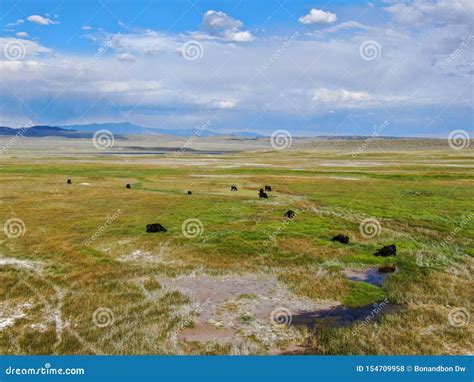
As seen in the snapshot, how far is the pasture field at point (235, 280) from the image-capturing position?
16.7 metres

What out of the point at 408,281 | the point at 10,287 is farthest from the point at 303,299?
the point at 10,287

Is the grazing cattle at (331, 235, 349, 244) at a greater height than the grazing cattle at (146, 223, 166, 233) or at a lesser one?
lesser

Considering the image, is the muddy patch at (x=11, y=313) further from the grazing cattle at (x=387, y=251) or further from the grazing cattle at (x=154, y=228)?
the grazing cattle at (x=387, y=251)

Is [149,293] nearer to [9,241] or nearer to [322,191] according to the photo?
[9,241]

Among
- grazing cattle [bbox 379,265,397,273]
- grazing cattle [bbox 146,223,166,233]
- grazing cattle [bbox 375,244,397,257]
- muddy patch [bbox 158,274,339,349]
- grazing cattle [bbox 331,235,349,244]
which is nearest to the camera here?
muddy patch [bbox 158,274,339,349]

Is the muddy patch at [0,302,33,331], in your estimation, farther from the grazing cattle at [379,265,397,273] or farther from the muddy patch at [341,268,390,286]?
the grazing cattle at [379,265,397,273]

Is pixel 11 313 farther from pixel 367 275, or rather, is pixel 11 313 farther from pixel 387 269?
pixel 387 269

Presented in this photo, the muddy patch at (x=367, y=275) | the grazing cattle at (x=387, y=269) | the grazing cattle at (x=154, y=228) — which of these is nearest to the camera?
the muddy patch at (x=367, y=275)

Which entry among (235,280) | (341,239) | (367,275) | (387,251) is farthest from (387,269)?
(235,280)

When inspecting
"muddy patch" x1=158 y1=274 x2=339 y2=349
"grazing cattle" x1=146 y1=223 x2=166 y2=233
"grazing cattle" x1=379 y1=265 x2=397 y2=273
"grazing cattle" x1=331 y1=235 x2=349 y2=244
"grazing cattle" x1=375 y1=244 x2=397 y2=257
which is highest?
"grazing cattle" x1=146 y1=223 x2=166 y2=233

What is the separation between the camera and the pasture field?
54.7 feet

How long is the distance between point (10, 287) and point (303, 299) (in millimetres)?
15286

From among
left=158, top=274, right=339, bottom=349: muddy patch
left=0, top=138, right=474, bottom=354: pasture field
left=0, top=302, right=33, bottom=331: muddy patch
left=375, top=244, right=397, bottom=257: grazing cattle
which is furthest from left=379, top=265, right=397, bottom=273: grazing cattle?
left=0, top=302, right=33, bottom=331: muddy patch

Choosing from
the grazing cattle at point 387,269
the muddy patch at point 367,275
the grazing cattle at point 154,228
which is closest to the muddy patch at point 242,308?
the muddy patch at point 367,275
